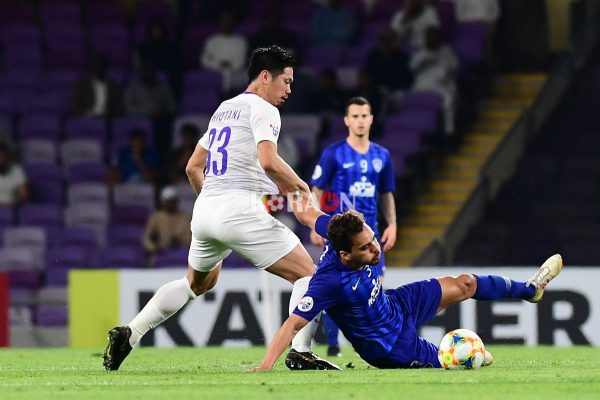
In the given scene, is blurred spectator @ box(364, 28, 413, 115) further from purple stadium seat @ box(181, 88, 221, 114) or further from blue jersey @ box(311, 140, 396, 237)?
blue jersey @ box(311, 140, 396, 237)

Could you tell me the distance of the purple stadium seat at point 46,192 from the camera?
18.6m

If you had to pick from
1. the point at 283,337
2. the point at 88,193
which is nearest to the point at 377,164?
the point at 283,337

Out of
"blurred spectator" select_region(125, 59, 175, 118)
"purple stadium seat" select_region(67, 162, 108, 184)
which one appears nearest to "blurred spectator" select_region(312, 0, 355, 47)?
"blurred spectator" select_region(125, 59, 175, 118)

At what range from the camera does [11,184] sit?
18.3 meters

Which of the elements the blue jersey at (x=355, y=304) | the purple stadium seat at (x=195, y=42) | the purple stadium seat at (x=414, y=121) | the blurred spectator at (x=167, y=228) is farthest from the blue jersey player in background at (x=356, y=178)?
the purple stadium seat at (x=195, y=42)

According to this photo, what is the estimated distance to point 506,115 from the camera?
18969 millimetres

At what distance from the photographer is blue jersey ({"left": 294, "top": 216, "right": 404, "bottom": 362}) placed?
29.7 ft

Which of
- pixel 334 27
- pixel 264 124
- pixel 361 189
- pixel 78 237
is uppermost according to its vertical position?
pixel 264 124

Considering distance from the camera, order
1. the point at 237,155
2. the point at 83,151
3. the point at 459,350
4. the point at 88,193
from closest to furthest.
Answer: the point at 459,350 < the point at 237,155 < the point at 88,193 < the point at 83,151

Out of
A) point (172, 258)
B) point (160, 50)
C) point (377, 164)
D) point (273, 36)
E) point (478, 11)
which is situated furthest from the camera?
point (160, 50)

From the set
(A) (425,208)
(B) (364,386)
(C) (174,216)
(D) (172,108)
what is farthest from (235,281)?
(B) (364,386)

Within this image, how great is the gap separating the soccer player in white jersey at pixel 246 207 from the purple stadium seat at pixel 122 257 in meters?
7.86

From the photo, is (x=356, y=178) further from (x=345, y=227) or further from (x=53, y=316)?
(x=53, y=316)

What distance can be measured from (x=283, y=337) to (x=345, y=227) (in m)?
0.72
